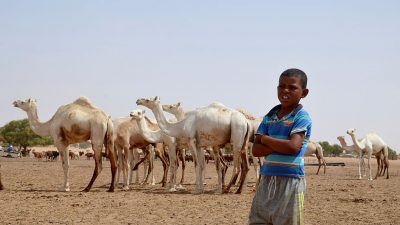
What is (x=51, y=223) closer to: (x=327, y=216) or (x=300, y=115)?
(x=327, y=216)

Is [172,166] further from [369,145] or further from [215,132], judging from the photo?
[369,145]

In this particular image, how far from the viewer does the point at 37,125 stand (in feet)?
54.7

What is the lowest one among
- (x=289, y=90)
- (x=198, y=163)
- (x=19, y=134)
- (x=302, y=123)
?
(x=198, y=163)

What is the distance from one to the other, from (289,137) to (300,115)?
203mm

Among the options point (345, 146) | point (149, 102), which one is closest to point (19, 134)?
point (345, 146)

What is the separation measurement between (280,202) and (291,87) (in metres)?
0.93

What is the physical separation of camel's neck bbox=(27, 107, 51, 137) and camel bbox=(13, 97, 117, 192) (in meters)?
0.46

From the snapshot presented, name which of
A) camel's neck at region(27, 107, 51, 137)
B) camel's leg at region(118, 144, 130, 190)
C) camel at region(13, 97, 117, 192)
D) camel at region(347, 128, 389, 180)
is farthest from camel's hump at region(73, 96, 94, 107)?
camel at region(347, 128, 389, 180)

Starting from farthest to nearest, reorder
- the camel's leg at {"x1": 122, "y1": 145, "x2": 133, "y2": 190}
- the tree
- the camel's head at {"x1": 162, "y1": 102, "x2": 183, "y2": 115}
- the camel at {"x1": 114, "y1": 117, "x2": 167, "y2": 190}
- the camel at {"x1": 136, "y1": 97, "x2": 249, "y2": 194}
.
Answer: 1. the tree
2. the camel's head at {"x1": 162, "y1": 102, "x2": 183, "y2": 115}
3. the camel at {"x1": 114, "y1": 117, "x2": 167, "y2": 190}
4. the camel's leg at {"x1": 122, "y1": 145, "x2": 133, "y2": 190}
5. the camel at {"x1": 136, "y1": 97, "x2": 249, "y2": 194}

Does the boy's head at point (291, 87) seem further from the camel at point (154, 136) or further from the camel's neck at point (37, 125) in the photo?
the camel's neck at point (37, 125)

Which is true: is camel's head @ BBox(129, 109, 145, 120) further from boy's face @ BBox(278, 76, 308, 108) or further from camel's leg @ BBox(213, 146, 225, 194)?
boy's face @ BBox(278, 76, 308, 108)

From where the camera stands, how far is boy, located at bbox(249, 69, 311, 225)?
4.32 metres

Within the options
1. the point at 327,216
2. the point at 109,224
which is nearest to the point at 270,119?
the point at 109,224

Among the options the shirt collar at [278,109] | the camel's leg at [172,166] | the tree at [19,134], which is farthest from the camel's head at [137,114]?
the tree at [19,134]
